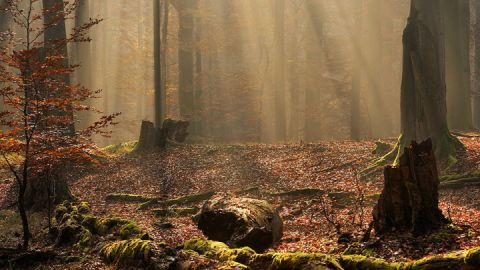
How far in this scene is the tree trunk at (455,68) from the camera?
1891 cm

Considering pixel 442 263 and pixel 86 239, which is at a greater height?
pixel 442 263

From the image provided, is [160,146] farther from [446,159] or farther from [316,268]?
[316,268]

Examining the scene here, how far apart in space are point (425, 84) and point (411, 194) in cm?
728

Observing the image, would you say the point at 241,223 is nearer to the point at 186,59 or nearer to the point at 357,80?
the point at 357,80

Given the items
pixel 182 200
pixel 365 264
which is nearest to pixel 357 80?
pixel 182 200

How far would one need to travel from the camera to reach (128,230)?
9.72 metres

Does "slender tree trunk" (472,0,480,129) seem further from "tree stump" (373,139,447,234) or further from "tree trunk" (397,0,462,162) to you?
"tree stump" (373,139,447,234)

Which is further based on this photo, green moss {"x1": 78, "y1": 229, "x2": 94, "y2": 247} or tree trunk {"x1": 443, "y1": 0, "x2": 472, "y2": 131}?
tree trunk {"x1": 443, "y1": 0, "x2": 472, "y2": 131}

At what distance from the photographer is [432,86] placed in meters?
14.0

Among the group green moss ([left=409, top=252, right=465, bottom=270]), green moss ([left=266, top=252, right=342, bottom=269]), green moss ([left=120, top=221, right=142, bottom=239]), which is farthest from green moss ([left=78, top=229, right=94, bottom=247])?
green moss ([left=409, top=252, right=465, bottom=270])

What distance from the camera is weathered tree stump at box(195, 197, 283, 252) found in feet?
28.4

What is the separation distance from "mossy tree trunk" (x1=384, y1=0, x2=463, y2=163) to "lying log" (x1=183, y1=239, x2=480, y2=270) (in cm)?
863

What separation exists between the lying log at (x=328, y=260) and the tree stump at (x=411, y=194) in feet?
6.09

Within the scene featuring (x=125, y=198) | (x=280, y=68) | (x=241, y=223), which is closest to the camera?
(x=241, y=223)
